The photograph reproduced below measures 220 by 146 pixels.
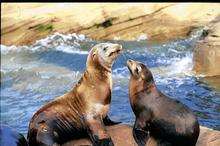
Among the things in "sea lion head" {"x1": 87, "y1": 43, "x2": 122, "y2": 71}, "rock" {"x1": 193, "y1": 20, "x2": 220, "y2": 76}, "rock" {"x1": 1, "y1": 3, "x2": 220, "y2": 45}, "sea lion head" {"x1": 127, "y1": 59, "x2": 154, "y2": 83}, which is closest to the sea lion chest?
"sea lion head" {"x1": 87, "y1": 43, "x2": 122, "y2": 71}

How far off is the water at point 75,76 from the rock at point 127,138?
228 cm

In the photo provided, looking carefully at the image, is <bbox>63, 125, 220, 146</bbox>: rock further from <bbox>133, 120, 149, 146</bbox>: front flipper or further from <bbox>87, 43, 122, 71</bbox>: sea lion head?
<bbox>87, 43, 122, 71</bbox>: sea lion head

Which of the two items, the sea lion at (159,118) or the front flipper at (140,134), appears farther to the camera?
the front flipper at (140,134)

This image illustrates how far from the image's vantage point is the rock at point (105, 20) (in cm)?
1459

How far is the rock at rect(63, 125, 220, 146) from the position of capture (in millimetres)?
5637

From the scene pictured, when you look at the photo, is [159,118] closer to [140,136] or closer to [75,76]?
[140,136]

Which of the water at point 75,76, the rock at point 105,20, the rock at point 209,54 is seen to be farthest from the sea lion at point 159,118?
the rock at point 105,20

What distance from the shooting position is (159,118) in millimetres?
5559

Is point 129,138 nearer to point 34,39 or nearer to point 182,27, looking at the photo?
point 182,27

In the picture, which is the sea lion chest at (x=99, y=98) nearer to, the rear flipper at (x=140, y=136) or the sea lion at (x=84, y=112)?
the sea lion at (x=84, y=112)

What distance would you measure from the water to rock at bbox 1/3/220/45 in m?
0.32

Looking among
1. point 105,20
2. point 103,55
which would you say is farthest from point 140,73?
point 105,20

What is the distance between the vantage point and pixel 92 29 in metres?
15.2

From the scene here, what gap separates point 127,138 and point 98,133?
1.05 ft
